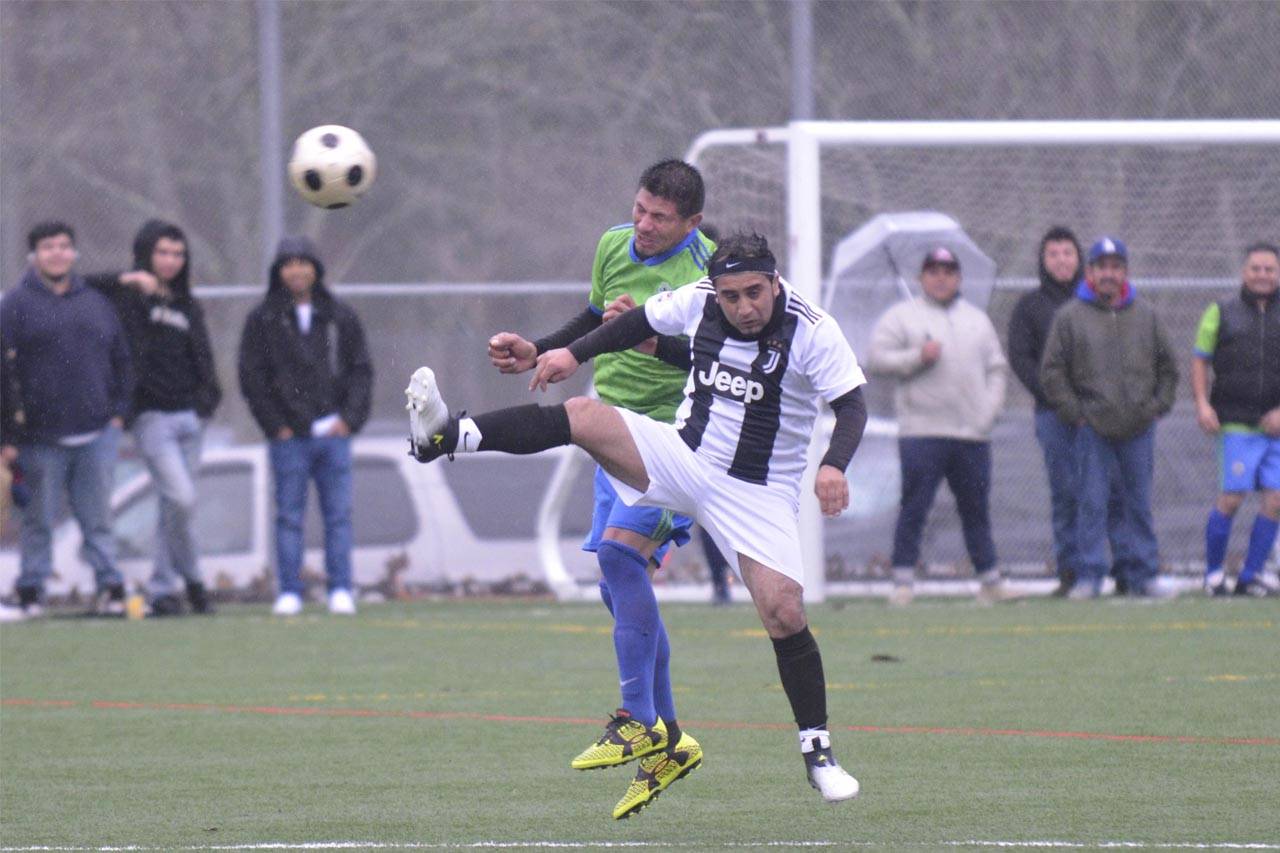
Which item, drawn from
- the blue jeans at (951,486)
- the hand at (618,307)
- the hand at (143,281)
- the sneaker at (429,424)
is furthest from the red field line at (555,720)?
the blue jeans at (951,486)

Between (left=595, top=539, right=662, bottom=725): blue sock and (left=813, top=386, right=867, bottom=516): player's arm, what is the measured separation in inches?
31.2

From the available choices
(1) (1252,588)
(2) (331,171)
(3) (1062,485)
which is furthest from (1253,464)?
(2) (331,171)

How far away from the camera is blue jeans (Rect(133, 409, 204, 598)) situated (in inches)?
554

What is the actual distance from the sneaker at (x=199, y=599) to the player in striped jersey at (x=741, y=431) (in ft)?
27.1

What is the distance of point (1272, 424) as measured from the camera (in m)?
13.9

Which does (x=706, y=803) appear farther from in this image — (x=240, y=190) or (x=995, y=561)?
(x=240, y=190)

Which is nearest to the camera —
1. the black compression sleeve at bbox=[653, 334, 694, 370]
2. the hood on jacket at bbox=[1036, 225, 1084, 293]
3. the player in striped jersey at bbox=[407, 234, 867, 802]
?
the player in striped jersey at bbox=[407, 234, 867, 802]

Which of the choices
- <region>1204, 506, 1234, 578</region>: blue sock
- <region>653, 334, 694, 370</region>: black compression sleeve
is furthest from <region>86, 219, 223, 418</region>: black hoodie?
<region>653, 334, 694, 370</region>: black compression sleeve

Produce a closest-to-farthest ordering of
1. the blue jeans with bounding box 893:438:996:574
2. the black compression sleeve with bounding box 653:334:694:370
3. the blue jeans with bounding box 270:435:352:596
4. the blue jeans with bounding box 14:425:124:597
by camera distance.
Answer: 1. the black compression sleeve with bounding box 653:334:694:370
2. the blue jeans with bounding box 14:425:124:597
3. the blue jeans with bounding box 893:438:996:574
4. the blue jeans with bounding box 270:435:352:596

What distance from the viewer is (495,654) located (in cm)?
1167

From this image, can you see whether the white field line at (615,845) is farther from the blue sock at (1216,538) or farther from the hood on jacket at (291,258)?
the blue sock at (1216,538)

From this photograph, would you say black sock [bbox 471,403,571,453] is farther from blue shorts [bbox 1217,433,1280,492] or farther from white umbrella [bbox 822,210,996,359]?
white umbrella [bbox 822,210,996,359]

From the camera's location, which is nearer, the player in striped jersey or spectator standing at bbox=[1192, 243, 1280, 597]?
the player in striped jersey

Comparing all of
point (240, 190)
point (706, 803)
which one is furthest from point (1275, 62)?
point (706, 803)
